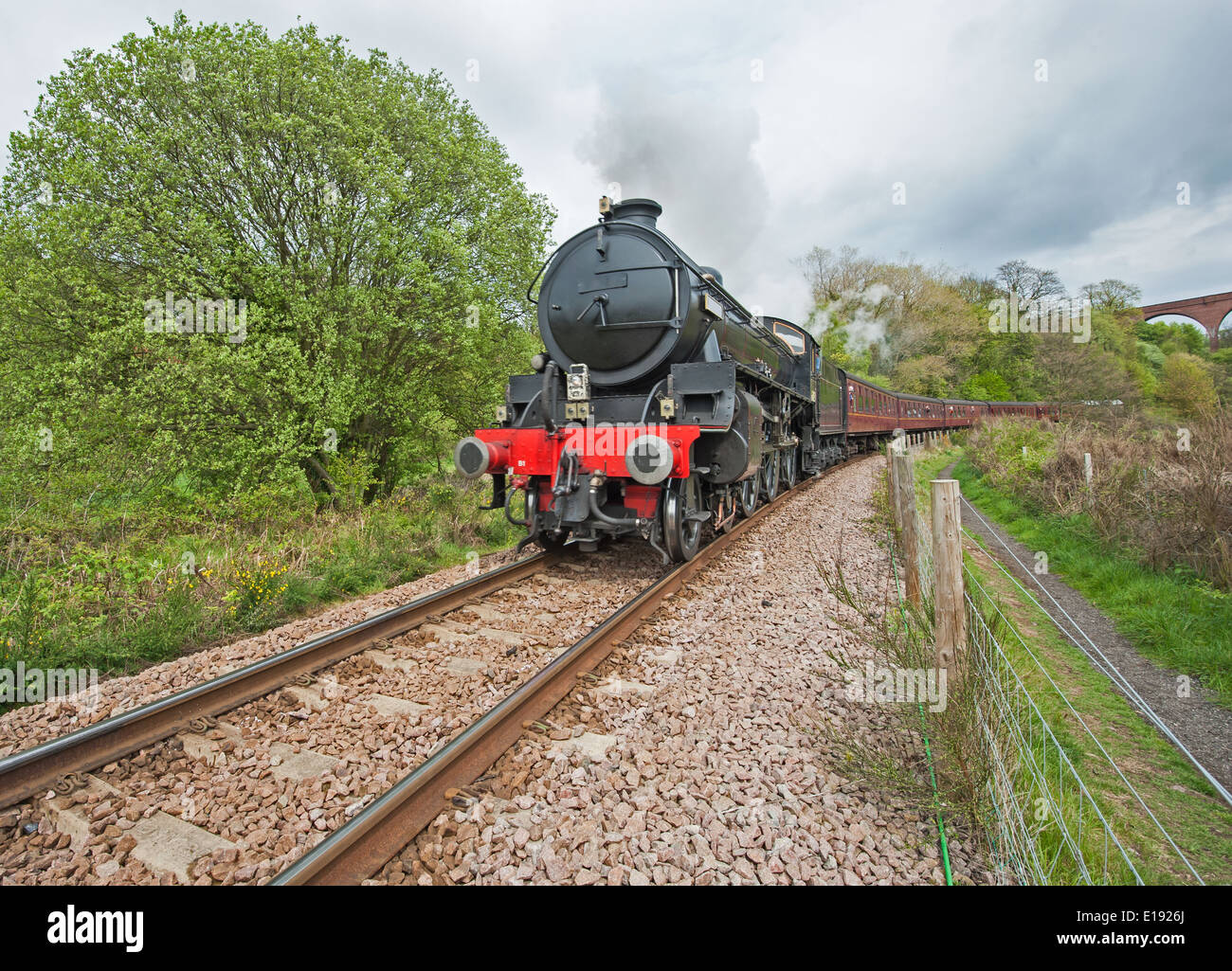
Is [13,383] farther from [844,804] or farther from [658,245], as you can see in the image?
[844,804]

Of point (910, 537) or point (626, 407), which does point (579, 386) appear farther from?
point (910, 537)

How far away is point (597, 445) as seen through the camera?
574 cm

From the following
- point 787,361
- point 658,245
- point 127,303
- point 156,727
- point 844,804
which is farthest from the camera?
point 787,361

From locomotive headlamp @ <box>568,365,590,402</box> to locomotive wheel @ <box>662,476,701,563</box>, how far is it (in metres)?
1.40

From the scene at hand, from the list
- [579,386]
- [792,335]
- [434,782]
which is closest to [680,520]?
[579,386]

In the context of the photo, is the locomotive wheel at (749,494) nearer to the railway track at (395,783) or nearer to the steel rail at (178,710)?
the railway track at (395,783)

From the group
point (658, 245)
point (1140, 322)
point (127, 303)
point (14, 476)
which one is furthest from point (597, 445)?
point (1140, 322)

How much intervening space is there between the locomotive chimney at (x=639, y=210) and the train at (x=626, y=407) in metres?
0.01

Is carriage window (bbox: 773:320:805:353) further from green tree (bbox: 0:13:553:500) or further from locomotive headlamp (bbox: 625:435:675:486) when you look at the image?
locomotive headlamp (bbox: 625:435:675:486)

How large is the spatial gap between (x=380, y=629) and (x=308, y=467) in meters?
6.61

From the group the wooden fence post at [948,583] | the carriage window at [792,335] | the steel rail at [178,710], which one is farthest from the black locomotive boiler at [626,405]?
the carriage window at [792,335]

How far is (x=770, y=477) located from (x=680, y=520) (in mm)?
4201

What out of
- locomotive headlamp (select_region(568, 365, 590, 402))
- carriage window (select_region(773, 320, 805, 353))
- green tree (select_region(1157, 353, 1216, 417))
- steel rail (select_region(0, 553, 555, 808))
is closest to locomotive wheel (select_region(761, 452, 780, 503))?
carriage window (select_region(773, 320, 805, 353))

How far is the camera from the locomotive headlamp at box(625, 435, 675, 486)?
5.16m
